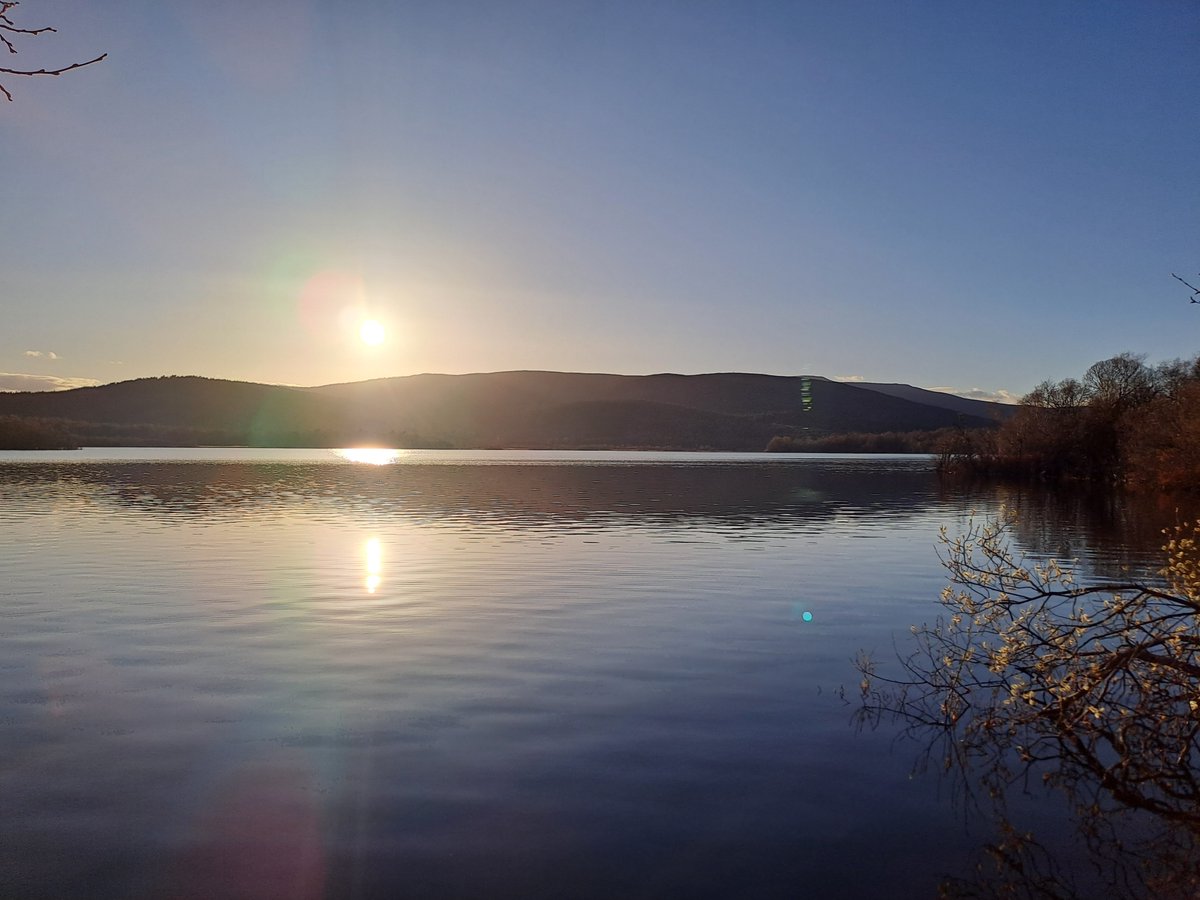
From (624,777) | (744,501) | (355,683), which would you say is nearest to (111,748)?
(355,683)

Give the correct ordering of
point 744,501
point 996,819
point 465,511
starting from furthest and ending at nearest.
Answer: point 744,501 < point 465,511 < point 996,819

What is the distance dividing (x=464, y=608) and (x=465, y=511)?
83.4 feet

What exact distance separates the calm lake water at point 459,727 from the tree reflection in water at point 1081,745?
0.57 m

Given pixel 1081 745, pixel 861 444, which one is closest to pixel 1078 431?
pixel 1081 745

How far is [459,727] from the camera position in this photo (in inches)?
448

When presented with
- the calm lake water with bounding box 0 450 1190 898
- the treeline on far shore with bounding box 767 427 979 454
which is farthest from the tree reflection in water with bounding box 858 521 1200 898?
the treeline on far shore with bounding box 767 427 979 454

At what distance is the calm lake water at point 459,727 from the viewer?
307 inches

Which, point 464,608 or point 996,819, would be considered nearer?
point 996,819

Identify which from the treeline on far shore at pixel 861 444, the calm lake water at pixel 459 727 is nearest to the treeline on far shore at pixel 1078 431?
the calm lake water at pixel 459 727

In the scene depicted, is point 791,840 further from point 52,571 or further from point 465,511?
point 465,511

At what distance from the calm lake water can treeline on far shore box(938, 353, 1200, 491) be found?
5662 centimetres

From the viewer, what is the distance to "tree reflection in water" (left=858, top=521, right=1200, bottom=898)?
800 cm

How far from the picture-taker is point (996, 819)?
9.04m

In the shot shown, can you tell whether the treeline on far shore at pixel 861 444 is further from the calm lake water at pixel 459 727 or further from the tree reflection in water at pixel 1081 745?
the tree reflection in water at pixel 1081 745
